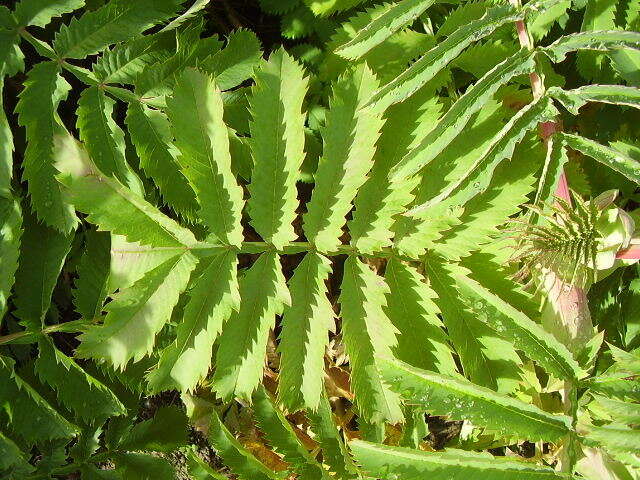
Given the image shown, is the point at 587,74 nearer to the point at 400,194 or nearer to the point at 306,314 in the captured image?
the point at 400,194

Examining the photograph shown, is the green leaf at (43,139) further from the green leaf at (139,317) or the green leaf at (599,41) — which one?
the green leaf at (599,41)

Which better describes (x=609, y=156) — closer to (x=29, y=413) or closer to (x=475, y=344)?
(x=475, y=344)

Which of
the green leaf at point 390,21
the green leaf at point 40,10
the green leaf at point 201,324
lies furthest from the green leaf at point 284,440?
the green leaf at point 40,10

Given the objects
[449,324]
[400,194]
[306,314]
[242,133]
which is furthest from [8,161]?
[449,324]

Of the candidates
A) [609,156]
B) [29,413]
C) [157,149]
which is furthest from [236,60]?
[29,413]

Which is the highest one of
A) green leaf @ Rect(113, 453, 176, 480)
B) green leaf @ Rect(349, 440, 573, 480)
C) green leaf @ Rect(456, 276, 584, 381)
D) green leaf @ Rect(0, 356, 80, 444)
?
green leaf @ Rect(456, 276, 584, 381)

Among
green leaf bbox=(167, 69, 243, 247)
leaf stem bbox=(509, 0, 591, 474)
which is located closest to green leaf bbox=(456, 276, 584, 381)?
leaf stem bbox=(509, 0, 591, 474)

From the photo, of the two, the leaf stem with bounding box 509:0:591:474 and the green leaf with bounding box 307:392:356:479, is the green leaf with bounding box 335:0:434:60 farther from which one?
the green leaf with bounding box 307:392:356:479
